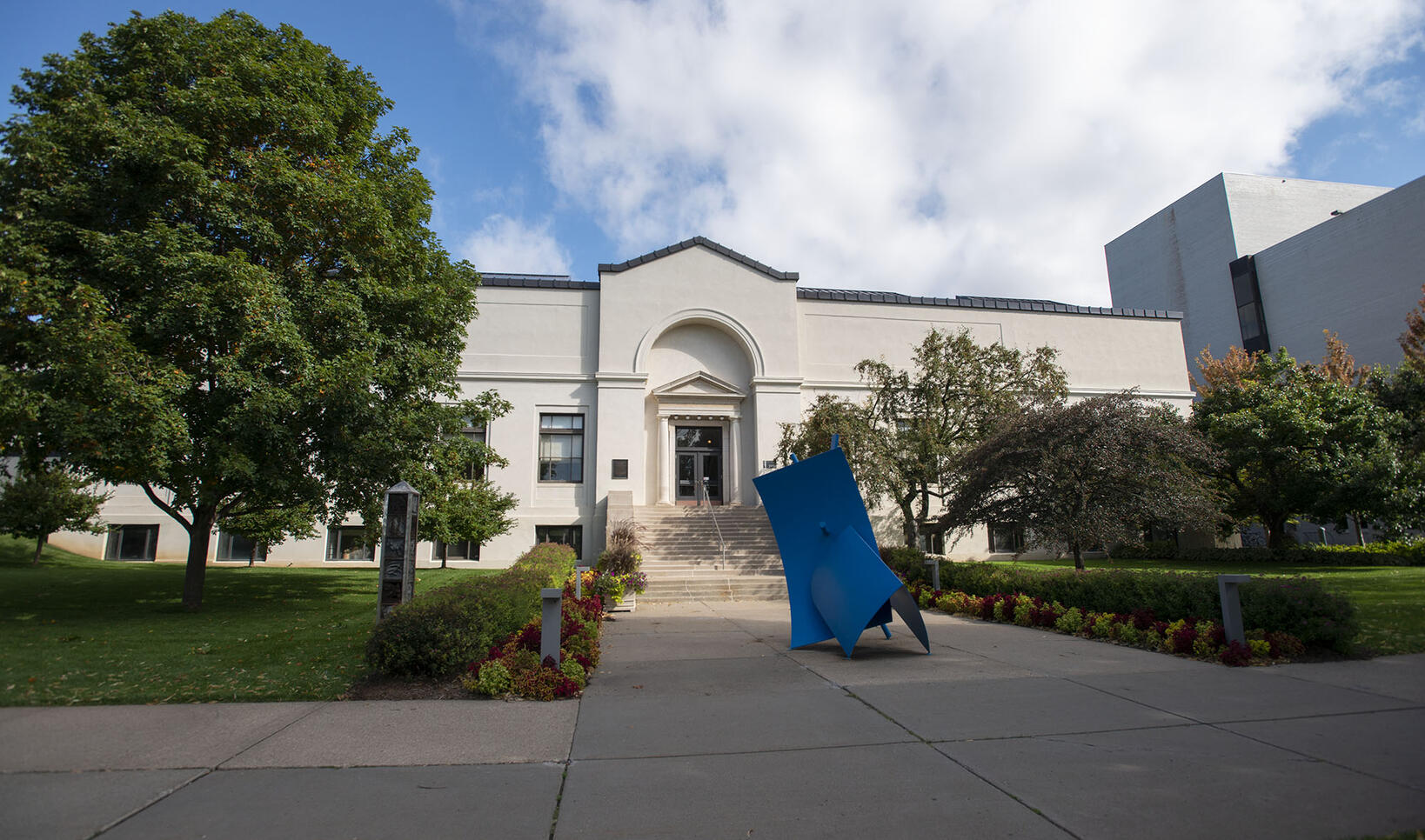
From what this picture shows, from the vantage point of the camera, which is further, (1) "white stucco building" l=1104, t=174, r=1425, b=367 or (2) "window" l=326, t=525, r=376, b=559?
(1) "white stucco building" l=1104, t=174, r=1425, b=367

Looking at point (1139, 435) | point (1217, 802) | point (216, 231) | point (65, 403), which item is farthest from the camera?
point (1139, 435)

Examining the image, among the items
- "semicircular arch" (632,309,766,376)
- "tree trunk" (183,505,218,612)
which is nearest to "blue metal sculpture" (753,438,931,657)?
"tree trunk" (183,505,218,612)

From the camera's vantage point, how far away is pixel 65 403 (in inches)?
370

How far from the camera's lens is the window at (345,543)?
2516cm

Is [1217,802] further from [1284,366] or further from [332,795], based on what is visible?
[1284,366]

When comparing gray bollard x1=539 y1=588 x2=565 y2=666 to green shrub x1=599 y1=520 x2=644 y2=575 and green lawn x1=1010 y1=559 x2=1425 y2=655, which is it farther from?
green lawn x1=1010 y1=559 x2=1425 y2=655

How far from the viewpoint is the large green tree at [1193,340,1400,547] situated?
2033 cm

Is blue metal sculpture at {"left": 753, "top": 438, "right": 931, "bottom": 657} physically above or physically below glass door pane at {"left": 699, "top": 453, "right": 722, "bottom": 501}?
below

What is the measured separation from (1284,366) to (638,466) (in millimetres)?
23563

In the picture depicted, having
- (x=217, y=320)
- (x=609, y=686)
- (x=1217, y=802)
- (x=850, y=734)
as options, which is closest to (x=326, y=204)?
(x=217, y=320)

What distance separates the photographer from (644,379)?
26531 mm

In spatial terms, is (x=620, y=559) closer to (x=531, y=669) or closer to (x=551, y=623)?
(x=551, y=623)

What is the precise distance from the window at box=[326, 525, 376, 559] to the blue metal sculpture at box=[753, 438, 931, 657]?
20230 millimetres

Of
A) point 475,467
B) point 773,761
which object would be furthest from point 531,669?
point 475,467
